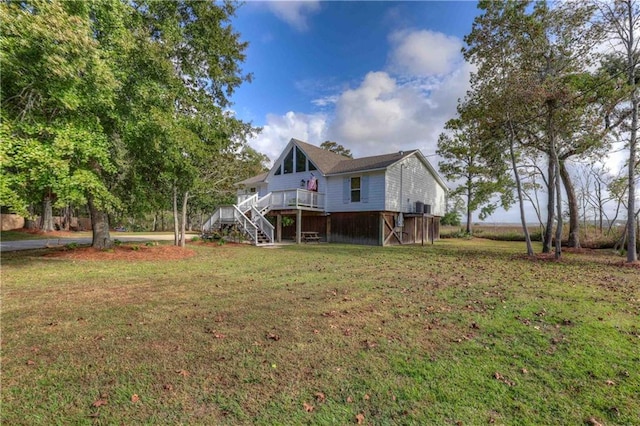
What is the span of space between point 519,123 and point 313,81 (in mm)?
12844

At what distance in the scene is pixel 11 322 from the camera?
164 inches

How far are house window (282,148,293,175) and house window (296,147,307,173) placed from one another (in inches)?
24.5

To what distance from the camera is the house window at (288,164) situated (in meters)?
22.3

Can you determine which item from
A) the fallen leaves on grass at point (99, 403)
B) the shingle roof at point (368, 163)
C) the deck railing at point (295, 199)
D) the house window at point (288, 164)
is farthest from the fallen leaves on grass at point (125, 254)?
the house window at point (288, 164)

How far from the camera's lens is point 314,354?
135 inches

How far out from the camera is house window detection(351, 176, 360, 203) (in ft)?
64.1

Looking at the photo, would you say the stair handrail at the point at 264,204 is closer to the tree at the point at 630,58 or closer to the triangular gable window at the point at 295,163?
the triangular gable window at the point at 295,163

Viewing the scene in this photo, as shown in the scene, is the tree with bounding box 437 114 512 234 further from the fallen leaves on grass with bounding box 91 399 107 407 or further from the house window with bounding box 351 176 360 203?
the fallen leaves on grass with bounding box 91 399 107 407

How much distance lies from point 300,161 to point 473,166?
17177 mm

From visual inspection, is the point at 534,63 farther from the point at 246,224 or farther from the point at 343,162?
the point at 246,224

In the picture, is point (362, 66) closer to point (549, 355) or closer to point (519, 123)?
point (519, 123)

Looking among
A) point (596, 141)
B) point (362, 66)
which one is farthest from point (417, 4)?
point (596, 141)

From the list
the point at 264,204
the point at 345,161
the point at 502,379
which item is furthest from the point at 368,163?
the point at 502,379

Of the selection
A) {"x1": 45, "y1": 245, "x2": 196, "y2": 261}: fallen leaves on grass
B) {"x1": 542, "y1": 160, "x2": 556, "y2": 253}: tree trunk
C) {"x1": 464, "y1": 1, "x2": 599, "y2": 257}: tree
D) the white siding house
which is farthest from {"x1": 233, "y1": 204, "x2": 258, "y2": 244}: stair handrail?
{"x1": 542, "y1": 160, "x2": 556, "y2": 253}: tree trunk
